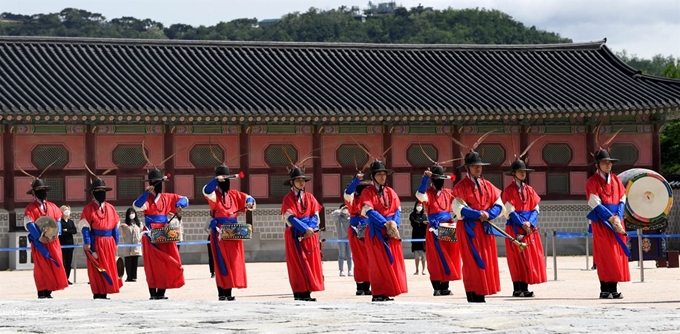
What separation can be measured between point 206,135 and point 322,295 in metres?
13.3

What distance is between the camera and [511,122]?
3269 centimetres

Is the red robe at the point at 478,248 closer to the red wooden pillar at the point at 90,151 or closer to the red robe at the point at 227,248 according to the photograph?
the red robe at the point at 227,248

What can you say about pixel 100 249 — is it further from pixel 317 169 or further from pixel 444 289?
pixel 317 169

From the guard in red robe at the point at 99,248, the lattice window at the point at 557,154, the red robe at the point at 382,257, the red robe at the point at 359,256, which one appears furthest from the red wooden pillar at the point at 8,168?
the red robe at the point at 382,257

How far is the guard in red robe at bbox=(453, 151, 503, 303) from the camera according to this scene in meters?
15.2

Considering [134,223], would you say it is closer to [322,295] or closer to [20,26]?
[322,295]

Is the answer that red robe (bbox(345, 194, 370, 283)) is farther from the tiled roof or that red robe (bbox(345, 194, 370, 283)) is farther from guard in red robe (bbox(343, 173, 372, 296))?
the tiled roof

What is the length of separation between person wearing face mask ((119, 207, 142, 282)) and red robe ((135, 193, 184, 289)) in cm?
622

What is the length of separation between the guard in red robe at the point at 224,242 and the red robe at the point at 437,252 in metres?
2.49

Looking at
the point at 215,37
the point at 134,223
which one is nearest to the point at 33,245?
the point at 134,223

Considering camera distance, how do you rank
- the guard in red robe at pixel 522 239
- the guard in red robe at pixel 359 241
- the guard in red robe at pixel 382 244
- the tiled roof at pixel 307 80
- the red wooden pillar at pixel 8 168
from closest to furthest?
the guard in red robe at pixel 382 244 → the guard in red robe at pixel 522 239 → the guard in red robe at pixel 359 241 → the red wooden pillar at pixel 8 168 → the tiled roof at pixel 307 80

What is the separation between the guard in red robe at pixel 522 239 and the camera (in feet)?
56.2

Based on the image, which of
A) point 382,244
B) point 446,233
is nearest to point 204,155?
point 446,233

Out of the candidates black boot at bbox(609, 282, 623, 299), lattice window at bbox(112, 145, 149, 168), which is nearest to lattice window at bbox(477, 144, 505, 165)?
Result: lattice window at bbox(112, 145, 149, 168)
